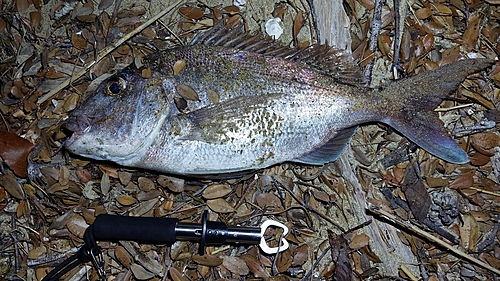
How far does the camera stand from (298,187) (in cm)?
214

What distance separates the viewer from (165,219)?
193cm

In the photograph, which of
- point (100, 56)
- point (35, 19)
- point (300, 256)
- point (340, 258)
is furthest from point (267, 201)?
point (35, 19)

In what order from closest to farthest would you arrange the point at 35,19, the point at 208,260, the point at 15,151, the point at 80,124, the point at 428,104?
the point at 80,124
the point at 428,104
the point at 208,260
the point at 15,151
the point at 35,19

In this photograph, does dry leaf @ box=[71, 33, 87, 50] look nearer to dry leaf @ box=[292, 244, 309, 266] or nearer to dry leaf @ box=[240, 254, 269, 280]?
dry leaf @ box=[240, 254, 269, 280]

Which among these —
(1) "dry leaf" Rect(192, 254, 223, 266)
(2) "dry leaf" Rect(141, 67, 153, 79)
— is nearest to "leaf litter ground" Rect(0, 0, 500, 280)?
(1) "dry leaf" Rect(192, 254, 223, 266)

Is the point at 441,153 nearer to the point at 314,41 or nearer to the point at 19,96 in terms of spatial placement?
the point at 314,41

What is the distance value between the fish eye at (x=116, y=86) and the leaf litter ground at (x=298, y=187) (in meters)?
0.24

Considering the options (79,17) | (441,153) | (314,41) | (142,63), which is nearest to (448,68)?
(441,153)

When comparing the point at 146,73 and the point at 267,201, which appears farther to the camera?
the point at 267,201

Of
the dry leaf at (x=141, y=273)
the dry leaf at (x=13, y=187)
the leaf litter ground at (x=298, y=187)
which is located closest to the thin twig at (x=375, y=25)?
the leaf litter ground at (x=298, y=187)

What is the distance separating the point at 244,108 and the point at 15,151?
1192mm

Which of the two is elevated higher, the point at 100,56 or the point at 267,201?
the point at 100,56

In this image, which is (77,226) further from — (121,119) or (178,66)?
(178,66)

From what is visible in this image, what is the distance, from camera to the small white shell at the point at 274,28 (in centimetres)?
220
